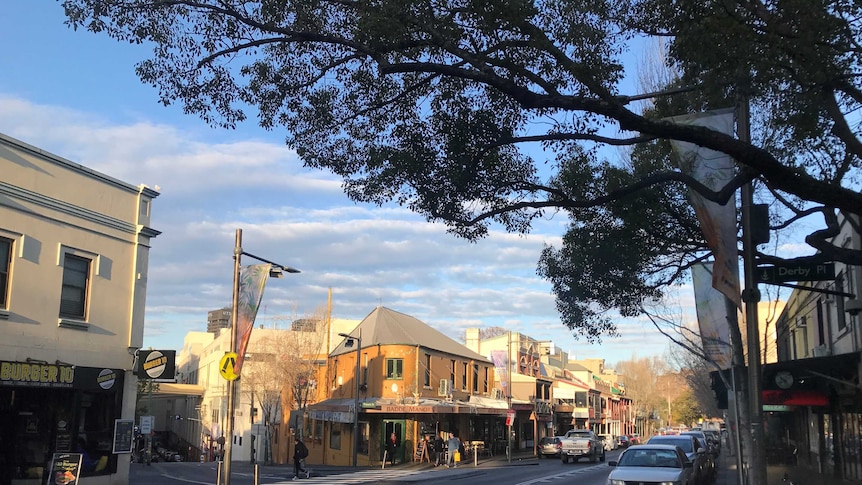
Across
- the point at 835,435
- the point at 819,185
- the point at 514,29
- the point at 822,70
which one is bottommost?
the point at 835,435

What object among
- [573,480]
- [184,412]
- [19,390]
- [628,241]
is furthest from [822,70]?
[184,412]

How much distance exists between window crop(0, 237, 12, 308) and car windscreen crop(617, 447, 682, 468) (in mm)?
15375

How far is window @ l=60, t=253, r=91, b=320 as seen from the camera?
19.1 m

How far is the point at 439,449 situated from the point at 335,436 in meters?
6.71

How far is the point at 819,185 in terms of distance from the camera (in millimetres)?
8664

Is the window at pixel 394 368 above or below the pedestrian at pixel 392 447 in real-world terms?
above

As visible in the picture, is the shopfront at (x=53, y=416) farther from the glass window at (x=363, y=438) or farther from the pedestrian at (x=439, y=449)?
the glass window at (x=363, y=438)

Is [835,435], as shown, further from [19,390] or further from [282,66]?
[19,390]

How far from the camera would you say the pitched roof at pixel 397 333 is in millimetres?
43531

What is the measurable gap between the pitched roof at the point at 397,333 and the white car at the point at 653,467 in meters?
24.5

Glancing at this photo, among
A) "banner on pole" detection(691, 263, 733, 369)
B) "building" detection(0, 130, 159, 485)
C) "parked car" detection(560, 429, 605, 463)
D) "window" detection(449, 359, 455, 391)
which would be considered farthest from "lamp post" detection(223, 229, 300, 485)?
"window" detection(449, 359, 455, 391)

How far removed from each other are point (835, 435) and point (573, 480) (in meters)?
8.95

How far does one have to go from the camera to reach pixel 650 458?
18.3 metres

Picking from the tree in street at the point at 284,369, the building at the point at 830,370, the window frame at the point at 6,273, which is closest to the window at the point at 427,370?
the tree in street at the point at 284,369
